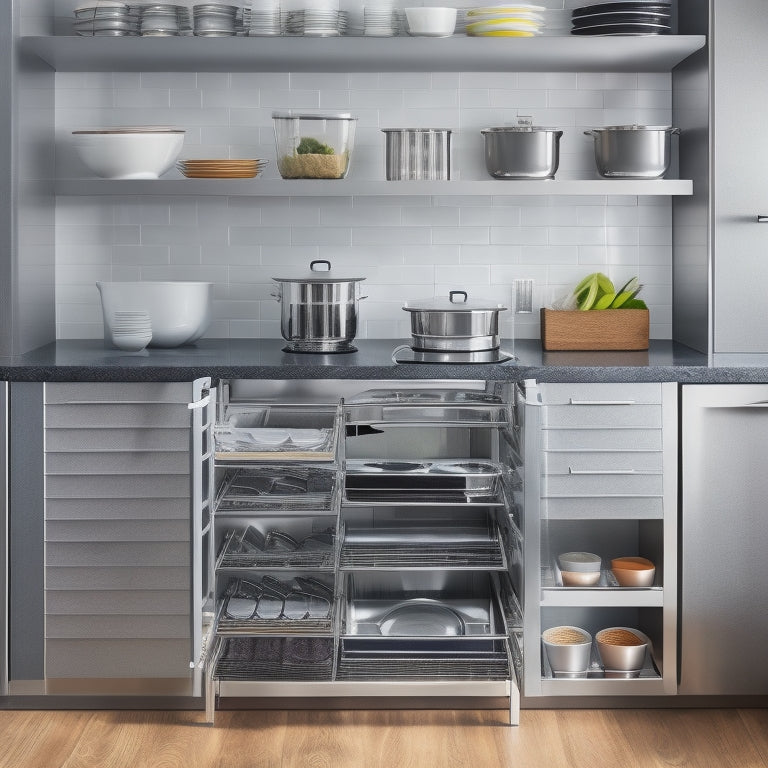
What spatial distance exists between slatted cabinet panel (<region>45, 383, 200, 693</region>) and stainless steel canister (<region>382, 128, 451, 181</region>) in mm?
1107

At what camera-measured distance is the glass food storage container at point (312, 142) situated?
3.43 meters

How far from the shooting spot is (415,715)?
3.11 m

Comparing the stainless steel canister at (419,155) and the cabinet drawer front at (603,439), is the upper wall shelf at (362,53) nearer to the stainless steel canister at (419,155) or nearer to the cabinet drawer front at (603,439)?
the stainless steel canister at (419,155)

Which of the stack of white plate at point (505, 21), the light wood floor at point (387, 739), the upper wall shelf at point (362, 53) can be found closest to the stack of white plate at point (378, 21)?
the upper wall shelf at point (362, 53)

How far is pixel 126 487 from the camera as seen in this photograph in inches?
120

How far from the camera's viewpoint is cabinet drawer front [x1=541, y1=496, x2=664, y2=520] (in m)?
Answer: 3.06

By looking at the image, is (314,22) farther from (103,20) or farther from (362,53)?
(103,20)

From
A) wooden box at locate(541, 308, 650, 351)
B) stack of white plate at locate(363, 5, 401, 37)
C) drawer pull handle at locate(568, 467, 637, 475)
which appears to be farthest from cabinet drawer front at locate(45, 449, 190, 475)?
stack of white plate at locate(363, 5, 401, 37)

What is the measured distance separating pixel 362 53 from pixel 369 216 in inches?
24.3

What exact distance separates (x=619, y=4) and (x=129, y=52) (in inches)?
64.1

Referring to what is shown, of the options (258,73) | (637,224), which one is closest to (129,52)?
(258,73)

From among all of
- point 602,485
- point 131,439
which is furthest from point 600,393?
point 131,439

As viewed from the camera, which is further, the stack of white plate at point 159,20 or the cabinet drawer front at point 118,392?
the stack of white plate at point 159,20

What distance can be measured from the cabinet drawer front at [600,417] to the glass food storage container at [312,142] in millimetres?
1117
